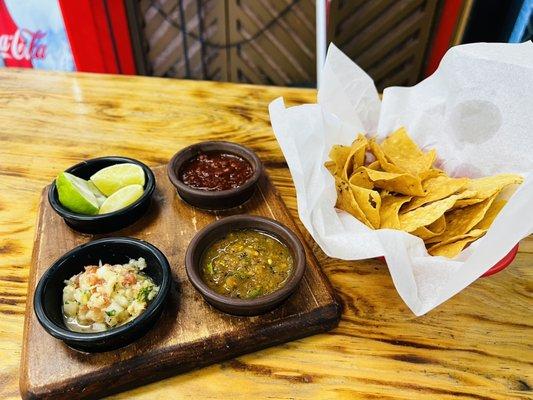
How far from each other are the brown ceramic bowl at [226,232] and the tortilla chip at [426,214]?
0.32 meters

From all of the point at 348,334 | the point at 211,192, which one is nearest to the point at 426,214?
the point at 348,334

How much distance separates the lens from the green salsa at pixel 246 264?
1.21 meters

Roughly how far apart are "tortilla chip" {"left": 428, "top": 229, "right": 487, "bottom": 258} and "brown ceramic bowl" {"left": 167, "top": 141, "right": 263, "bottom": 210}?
657 millimetres

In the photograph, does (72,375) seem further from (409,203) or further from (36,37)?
(36,37)

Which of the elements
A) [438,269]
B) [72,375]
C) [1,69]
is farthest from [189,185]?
[1,69]

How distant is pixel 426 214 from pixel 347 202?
232 mm

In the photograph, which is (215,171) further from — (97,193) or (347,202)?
(347,202)

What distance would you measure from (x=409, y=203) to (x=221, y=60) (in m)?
3.43

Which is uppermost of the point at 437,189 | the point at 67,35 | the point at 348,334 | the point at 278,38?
the point at 437,189

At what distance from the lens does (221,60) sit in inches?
174

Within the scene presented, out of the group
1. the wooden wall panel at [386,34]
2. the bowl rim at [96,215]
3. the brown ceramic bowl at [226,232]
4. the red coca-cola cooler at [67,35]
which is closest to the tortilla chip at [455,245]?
the brown ceramic bowl at [226,232]

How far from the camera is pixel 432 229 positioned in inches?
52.1

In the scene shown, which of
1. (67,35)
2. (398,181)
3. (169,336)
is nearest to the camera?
(169,336)

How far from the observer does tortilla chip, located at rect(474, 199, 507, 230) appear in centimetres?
133
